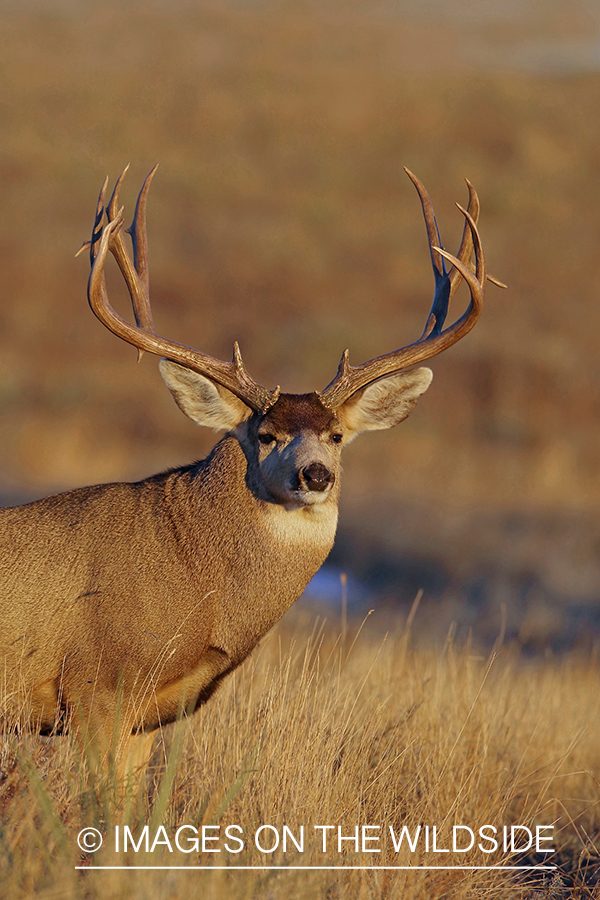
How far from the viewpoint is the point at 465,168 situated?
163 ft

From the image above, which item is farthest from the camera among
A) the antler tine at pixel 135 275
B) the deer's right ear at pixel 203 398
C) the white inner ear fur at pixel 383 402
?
the white inner ear fur at pixel 383 402

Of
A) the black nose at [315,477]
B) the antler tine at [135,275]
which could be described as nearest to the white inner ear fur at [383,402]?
the black nose at [315,477]

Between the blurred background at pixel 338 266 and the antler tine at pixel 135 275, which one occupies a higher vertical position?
the blurred background at pixel 338 266

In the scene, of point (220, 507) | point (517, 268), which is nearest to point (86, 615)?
point (220, 507)

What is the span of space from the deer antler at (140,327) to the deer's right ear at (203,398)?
0.14ft

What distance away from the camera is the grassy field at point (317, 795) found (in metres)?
4.12

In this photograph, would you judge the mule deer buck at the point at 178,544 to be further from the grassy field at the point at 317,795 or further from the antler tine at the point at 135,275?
the grassy field at the point at 317,795

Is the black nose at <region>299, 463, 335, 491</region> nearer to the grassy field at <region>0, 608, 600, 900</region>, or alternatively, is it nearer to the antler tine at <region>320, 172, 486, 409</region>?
the antler tine at <region>320, 172, 486, 409</region>

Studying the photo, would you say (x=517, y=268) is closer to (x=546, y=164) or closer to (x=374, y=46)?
(x=546, y=164)

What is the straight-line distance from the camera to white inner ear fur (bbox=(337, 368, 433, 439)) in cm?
633

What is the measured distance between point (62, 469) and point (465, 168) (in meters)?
32.2

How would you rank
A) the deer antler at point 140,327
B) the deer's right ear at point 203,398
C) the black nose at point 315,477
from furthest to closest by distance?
the deer's right ear at point 203,398
the deer antler at point 140,327
the black nose at point 315,477

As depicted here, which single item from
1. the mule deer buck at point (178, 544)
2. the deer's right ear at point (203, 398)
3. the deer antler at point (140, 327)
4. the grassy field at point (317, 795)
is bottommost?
the grassy field at point (317, 795)

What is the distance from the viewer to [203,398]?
6082mm
